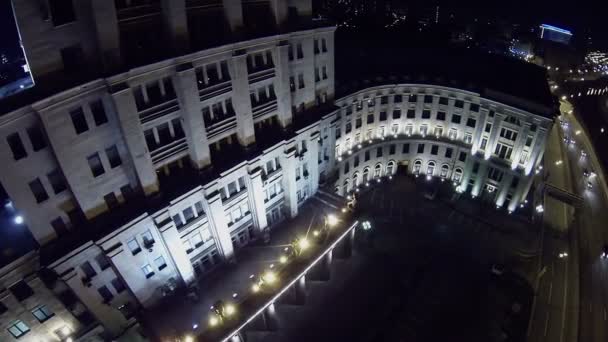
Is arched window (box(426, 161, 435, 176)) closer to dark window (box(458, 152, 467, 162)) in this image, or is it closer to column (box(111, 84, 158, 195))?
dark window (box(458, 152, 467, 162))

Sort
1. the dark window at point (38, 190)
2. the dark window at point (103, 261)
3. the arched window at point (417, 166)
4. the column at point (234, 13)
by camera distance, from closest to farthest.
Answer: the dark window at point (38, 190) → the dark window at point (103, 261) → the column at point (234, 13) → the arched window at point (417, 166)

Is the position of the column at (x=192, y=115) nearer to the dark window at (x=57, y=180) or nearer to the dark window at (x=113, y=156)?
the dark window at (x=113, y=156)

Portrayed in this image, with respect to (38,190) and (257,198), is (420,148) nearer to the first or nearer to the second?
(257,198)

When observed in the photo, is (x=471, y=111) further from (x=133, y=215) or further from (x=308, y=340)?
(x=133, y=215)

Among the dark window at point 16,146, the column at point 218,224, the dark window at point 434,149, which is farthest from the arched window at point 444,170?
the dark window at point 16,146

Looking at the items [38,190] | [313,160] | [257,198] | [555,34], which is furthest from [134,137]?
[555,34]

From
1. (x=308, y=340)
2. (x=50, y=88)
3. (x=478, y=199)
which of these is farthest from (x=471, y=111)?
(x=50, y=88)
